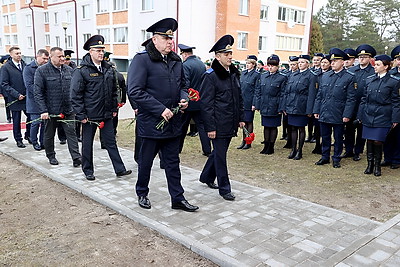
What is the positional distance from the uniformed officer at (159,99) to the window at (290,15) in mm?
34064

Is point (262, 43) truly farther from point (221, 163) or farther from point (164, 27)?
point (164, 27)

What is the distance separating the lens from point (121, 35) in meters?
31.7

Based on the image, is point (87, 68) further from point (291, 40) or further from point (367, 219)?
point (291, 40)

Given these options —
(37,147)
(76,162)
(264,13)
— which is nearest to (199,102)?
(76,162)

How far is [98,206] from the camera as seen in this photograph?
509 cm

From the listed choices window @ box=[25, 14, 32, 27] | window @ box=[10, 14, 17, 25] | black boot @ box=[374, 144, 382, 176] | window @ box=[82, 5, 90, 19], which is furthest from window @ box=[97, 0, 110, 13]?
black boot @ box=[374, 144, 382, 176]

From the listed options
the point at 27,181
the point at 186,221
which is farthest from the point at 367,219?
the point at 27,181

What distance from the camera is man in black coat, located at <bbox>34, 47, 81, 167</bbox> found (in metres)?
6.78

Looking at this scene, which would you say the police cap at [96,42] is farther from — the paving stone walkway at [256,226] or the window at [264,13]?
the window at [264,13]

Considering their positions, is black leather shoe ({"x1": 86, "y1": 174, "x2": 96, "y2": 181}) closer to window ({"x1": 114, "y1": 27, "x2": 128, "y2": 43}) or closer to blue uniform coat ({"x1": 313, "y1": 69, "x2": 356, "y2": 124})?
blue uniform coat ({"x1": 313, "y1": 69, "x2": 356, "y2": 124})

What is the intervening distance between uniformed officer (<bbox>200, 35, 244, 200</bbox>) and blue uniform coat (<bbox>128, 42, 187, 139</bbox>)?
0.47m

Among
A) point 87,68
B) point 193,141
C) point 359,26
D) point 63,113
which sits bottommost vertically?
point 193,141

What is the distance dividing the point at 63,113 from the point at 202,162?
284 cm

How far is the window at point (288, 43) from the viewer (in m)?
36.8
